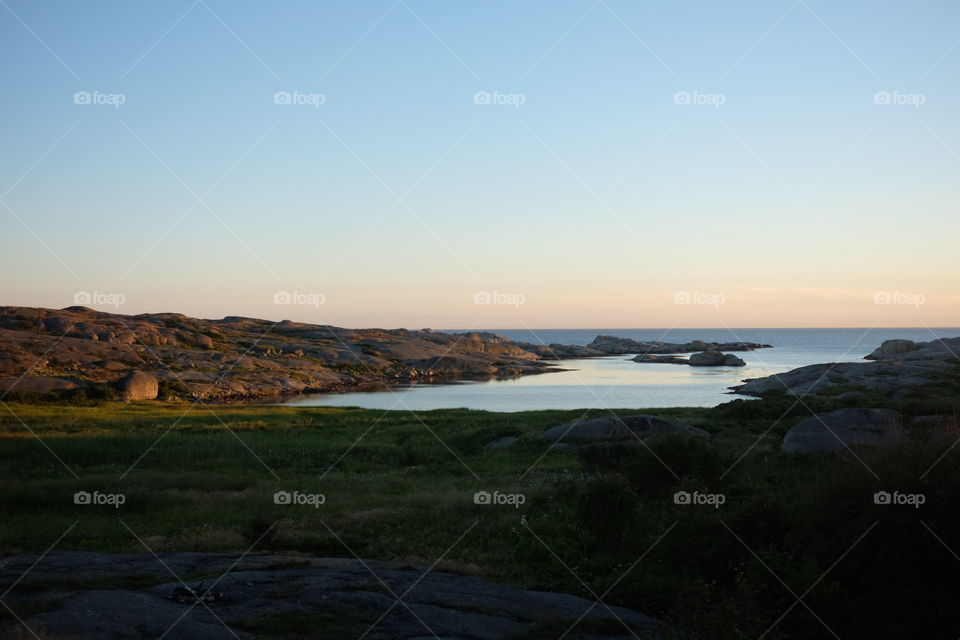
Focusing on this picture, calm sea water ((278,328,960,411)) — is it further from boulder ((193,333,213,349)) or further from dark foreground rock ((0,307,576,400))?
boulder ((193,333,213,349))

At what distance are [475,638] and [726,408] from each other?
41.3m

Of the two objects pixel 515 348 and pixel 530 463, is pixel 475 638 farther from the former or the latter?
pixel 515 348

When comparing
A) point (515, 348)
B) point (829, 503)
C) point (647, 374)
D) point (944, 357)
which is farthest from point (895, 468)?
point (515, 348)

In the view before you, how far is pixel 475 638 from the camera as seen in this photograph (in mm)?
10773

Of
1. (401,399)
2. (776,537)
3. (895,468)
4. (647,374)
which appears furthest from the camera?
(647,374)
